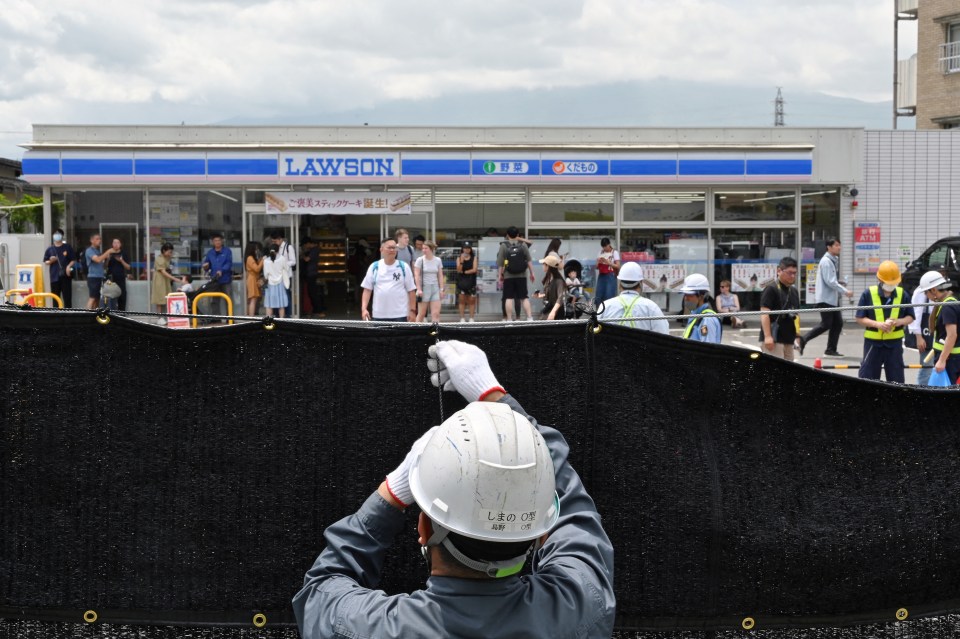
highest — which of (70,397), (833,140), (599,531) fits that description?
(833,140)

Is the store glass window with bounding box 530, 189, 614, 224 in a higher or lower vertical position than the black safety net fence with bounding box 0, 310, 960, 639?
higher

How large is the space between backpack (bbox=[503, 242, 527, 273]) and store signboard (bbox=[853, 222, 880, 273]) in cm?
953

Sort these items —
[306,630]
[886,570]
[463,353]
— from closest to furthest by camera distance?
1. [306,630]
2. [463,353]
3. [886,570]

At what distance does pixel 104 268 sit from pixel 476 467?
2069 cm

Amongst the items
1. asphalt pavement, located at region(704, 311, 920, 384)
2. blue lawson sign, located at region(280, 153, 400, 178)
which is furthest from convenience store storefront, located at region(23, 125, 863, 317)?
asphalt pavement, located at region(704, 311, 920, 384)

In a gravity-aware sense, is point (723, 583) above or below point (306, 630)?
below

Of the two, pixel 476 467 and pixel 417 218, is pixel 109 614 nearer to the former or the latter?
pixel 476 467

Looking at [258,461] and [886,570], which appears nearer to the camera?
[258,461]

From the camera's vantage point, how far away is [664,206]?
22688 mm

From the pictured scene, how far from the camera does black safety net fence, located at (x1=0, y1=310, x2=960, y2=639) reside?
365 centimetres

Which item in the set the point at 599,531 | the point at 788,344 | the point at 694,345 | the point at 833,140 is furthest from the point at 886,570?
the point at 833,140

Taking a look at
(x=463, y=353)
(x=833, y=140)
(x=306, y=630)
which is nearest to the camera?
(x=306, y=630)

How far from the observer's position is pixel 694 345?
3.74 meters

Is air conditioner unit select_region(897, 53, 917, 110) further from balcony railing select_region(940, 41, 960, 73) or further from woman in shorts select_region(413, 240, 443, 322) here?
woman in shorts select_region(413, 240, 443, 322)
